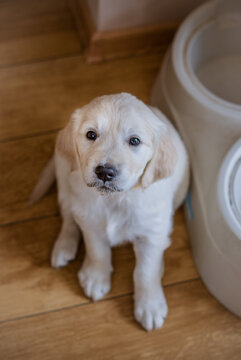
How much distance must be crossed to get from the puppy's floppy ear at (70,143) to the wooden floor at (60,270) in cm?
56

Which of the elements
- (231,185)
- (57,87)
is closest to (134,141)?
(231,185)

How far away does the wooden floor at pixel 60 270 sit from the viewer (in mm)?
1533

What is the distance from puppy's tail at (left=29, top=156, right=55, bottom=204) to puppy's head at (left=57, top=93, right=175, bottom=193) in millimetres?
479

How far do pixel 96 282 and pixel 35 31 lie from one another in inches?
56.6

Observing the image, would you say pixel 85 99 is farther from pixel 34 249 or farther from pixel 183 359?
pixel 183 359

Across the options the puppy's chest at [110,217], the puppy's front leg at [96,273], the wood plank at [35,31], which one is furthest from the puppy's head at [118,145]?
the wood plank at [35,31]

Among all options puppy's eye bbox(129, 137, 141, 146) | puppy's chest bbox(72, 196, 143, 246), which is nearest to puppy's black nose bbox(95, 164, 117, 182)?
puppy's eye bbox(129, 137, 141, 146)

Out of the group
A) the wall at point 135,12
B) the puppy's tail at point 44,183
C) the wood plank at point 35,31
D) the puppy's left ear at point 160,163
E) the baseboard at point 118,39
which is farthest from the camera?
the wood plank at point 35,31

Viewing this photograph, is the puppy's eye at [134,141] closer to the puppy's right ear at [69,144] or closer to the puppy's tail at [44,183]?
the puppy's right ear at [69,144]

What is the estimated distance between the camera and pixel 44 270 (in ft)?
5.54

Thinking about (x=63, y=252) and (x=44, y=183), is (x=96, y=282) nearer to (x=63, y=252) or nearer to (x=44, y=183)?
(x=63, y=252)

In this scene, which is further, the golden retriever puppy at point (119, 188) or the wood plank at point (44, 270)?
the wood plank at point (44, 270)

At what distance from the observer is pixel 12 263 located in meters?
1.70

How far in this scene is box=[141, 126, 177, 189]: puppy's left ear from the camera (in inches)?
49.0
